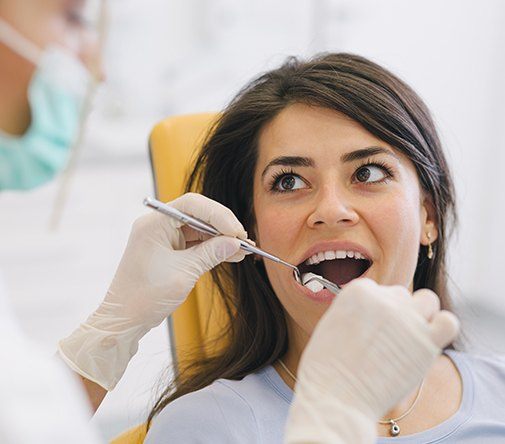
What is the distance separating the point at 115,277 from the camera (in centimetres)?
143

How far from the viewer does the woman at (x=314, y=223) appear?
1.39 meters

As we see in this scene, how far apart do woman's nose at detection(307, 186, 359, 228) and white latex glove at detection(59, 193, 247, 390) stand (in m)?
0.13

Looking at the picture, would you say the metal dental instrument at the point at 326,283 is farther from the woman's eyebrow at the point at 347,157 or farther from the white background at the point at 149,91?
the white background at the point at 149,91

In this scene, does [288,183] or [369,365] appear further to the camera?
[288,183]

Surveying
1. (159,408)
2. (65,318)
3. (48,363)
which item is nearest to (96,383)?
(159,408)

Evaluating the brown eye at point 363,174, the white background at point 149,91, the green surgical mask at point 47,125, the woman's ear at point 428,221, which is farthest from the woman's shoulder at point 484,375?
the green surgical mask at point 47,125

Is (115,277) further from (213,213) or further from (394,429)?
(394,429)

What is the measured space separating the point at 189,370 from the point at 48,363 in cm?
96

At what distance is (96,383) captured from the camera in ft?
4.55

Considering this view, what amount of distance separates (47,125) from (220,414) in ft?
5.33

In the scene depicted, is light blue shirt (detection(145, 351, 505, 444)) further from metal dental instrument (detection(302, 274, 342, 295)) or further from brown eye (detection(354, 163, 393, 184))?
brown eye (detection(354, 163, 393, 184))

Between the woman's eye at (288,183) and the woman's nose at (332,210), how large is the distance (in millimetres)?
50

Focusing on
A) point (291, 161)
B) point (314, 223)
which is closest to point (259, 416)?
point (314, 223)

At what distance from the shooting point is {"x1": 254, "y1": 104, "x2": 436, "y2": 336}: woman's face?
1.39 metres
